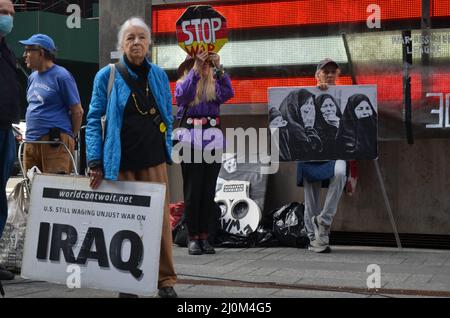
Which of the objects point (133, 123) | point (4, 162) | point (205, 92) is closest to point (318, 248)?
point (205, 92)

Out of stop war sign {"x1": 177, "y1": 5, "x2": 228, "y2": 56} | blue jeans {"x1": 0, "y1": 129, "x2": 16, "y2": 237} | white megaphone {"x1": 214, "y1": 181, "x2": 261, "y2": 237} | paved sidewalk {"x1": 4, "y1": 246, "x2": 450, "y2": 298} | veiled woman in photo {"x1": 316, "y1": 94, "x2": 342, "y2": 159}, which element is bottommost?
paved sidewalk {"x1": 4, "y1": 246, "x2": 450, "y2": 298}

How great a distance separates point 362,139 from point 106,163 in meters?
3.40

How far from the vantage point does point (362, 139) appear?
786 centimetres

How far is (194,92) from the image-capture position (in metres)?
7.81

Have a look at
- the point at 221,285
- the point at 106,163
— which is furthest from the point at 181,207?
the point at 106,163

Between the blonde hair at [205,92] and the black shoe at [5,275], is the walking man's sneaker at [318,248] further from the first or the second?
the black shoe at [5,275]

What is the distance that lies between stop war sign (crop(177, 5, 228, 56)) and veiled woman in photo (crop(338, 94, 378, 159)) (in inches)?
58.1

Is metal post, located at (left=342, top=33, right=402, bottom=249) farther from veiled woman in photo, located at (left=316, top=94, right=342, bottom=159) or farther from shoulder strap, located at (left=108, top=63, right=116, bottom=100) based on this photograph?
shoulder strap, located at (left=108, top=63, right=116, bottom=100)

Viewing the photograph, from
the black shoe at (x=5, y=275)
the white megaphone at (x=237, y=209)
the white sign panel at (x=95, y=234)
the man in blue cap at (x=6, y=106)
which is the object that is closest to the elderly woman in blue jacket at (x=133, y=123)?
the white sign panel at (x=95, y=234)

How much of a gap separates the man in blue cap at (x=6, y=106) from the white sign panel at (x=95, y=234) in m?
0.85

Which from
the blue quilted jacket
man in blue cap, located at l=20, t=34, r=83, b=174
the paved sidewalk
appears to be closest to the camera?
the blue quilted jacket

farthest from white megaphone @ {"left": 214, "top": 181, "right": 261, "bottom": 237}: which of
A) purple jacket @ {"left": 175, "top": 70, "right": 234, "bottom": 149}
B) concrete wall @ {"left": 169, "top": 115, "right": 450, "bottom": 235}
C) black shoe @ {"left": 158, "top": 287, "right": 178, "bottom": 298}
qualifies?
black shoe @ {"left": 158, "top": 287, "right": 178, "bottom": 298}

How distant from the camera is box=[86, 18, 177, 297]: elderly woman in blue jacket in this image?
5316mm
